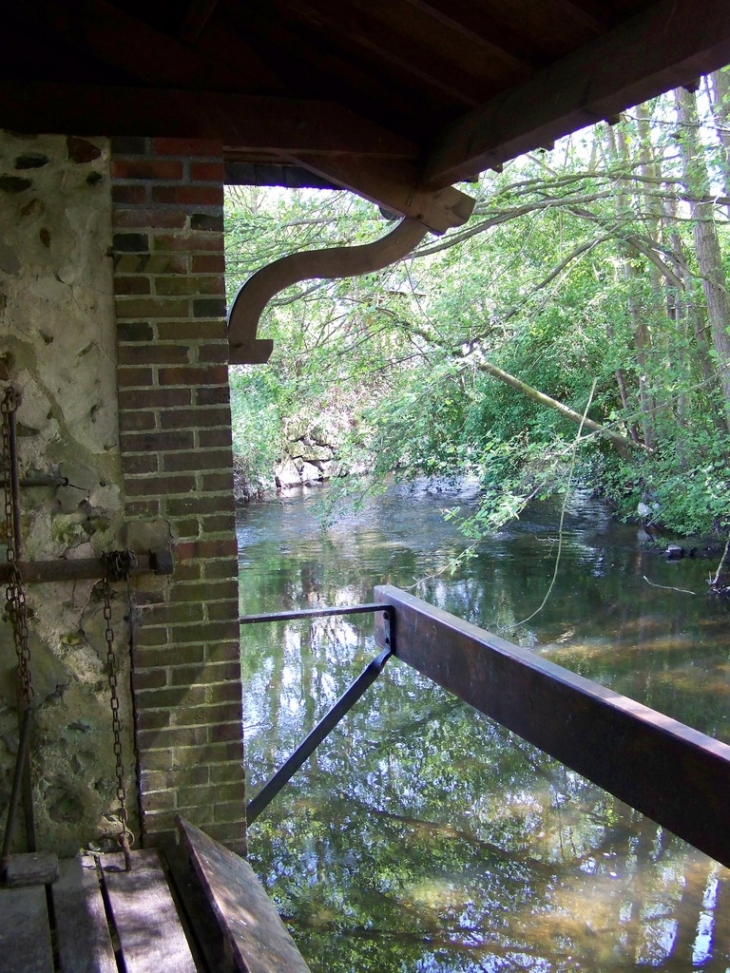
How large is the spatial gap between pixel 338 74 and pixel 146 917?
2523 millimetres

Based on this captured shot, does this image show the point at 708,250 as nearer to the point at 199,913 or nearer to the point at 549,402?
the point at 549,402

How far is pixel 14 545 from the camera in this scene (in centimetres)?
251

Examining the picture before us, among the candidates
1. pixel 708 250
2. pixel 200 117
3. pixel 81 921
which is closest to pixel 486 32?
pixel 200 117

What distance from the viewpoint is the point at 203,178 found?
2.69 m

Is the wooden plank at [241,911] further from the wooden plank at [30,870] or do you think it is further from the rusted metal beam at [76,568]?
the rusted metal beam at [76,568]

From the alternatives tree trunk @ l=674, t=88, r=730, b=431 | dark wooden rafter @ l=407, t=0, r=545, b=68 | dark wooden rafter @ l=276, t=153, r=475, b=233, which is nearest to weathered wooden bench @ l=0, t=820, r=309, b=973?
dark wooden rafter @ l=276, t=153, r=475, b=233

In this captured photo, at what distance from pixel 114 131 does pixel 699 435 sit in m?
9.97

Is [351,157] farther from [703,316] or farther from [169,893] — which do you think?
[703,316]

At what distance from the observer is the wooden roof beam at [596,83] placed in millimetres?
1989

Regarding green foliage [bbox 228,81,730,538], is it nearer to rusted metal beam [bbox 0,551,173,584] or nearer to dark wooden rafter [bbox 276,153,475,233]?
dark wooden rafter [bbox 276,153,475,233]

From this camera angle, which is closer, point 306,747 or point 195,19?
point 195,19

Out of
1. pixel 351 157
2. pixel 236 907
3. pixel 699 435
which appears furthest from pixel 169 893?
pixel 699 435

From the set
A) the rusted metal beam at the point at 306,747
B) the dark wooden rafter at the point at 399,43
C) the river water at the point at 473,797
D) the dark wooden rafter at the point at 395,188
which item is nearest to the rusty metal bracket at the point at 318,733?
the rusted metal beam at the point at 306,747

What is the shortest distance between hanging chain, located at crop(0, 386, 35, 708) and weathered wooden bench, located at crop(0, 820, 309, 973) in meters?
0.51
